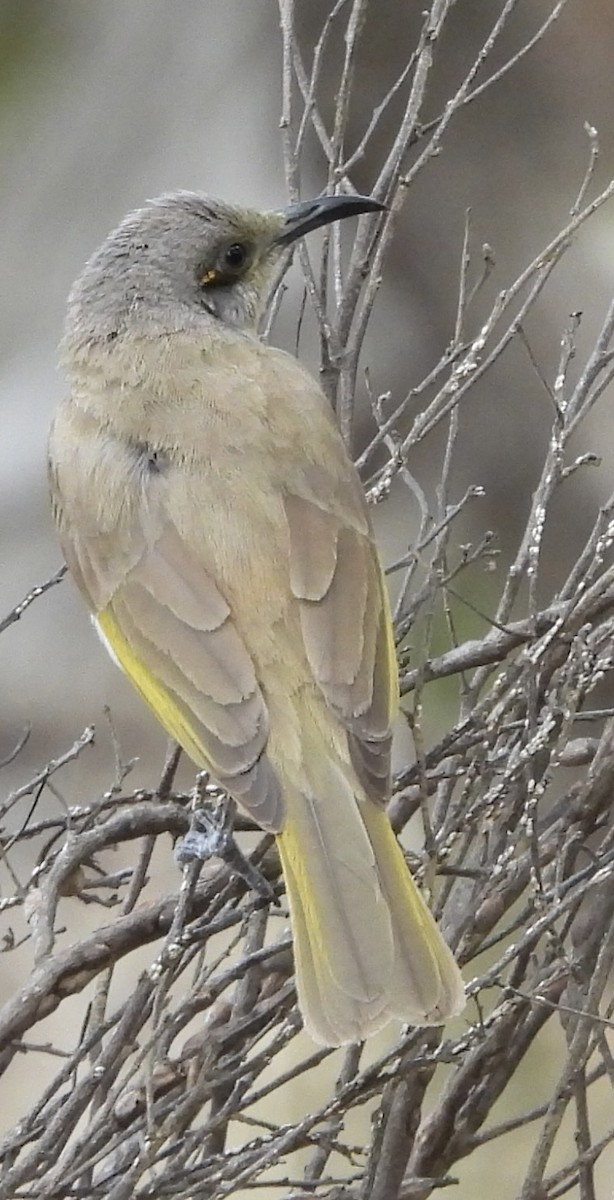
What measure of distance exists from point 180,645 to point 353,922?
0.45 m

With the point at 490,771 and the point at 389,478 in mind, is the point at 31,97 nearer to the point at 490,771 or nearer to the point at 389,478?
the point at 389,478

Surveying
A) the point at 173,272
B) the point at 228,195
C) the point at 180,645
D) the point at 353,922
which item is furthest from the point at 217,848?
the point at 228,195

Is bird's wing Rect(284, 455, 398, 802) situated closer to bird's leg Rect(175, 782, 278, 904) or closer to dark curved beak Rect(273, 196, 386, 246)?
bird's leg Rect(175, 782, 278, 904)

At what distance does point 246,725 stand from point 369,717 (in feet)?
0.48

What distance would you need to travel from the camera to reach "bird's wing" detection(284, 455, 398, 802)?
5.34ft

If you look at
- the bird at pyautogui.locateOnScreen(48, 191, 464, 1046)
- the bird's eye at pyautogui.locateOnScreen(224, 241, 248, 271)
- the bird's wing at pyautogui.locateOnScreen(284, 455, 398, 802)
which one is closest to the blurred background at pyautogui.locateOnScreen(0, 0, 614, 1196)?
the bird's eye at pyautogui.locateOnScreen(224, 241, 248, 271)

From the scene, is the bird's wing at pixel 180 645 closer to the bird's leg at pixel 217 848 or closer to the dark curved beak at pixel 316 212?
the bird's leg at pixel 217 848

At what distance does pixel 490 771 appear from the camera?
1.50 m

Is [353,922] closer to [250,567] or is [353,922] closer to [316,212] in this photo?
[250,567]

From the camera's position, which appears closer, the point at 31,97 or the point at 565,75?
the point at 565,75

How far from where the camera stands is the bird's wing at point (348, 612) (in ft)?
5.34

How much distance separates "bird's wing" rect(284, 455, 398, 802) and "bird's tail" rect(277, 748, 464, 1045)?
2.1 inches

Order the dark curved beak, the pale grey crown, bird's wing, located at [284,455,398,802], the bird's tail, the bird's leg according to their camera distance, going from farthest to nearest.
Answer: the pale grey crown < the dark curved beak < bird's wing, located at [284,455,398,802] < the bird's leg < the bird's tail

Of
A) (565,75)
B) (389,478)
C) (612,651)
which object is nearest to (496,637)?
(612,651)
